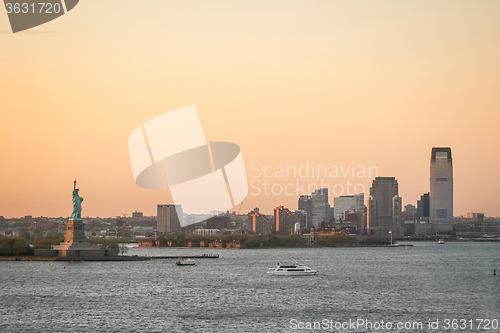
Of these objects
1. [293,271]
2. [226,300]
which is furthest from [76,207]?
[226,300]

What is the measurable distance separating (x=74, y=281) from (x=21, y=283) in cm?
582

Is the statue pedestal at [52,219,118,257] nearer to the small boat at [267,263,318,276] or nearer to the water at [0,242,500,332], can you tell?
the water at [0,242,500,332]

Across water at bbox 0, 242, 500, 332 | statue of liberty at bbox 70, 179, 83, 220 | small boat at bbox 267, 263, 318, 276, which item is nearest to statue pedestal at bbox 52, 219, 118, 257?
statue of liberty at bbox 70, 179, 83, 220

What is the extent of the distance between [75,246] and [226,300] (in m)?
56.4

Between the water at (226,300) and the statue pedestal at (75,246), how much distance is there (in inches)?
672

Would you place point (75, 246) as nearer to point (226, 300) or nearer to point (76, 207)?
point (76, 207)

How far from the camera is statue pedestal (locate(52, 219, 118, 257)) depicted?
107 meters

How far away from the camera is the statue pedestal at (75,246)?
10669cm

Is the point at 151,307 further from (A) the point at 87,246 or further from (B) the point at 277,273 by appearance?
(A) the point at 87,246

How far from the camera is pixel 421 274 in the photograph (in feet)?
299

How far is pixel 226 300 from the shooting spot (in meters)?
57.8

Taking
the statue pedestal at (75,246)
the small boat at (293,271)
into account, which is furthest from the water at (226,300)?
the statue pedestal at (75,246)

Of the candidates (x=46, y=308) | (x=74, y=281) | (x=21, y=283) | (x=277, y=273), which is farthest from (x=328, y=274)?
(x=46, y=308)

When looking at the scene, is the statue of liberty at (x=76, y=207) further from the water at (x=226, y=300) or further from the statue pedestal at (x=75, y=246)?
the water at (x=226, y=300)
